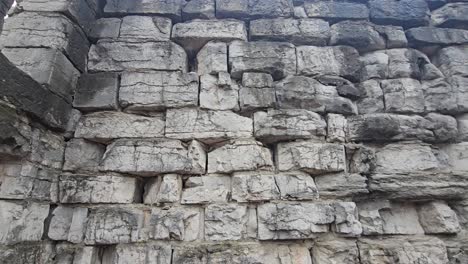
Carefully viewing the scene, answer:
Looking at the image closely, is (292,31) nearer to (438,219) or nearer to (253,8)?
(253,8)

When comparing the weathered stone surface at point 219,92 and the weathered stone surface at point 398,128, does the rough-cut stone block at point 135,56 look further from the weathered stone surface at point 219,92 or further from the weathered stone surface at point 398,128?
the weathered stone surface at point 398,128

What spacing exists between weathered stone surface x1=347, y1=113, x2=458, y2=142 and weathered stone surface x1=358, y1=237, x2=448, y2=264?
31.9 inches

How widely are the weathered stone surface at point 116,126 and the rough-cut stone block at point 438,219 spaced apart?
7.14 ft

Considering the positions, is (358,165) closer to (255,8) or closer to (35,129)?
(255,8)

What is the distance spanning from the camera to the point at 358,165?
2.26 metres

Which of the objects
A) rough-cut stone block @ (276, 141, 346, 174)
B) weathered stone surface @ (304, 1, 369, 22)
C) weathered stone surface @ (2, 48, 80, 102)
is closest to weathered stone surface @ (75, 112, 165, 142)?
weathered stone surface @ (2, 48, 80, 102)

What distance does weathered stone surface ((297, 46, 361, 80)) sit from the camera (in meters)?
2.54

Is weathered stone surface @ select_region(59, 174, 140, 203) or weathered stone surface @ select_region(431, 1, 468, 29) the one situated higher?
weathered stone surface @ select_region(431, 1, 468, 29)

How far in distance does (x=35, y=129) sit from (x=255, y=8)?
2.15 meters

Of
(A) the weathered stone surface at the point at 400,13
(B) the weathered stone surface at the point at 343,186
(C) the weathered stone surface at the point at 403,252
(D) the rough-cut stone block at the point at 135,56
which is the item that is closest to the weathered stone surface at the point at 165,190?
(D) the rough-cut stone block at the point at 135,56

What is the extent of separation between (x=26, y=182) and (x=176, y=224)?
1023 millimetres

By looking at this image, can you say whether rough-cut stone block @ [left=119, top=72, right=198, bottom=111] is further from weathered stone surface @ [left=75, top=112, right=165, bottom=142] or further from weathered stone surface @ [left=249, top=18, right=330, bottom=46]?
weathered stone surface @ [left=249, top=18, right=330, bottom=46]

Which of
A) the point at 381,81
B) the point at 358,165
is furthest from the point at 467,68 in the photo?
the point at 358,165

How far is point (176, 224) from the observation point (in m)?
2.03
